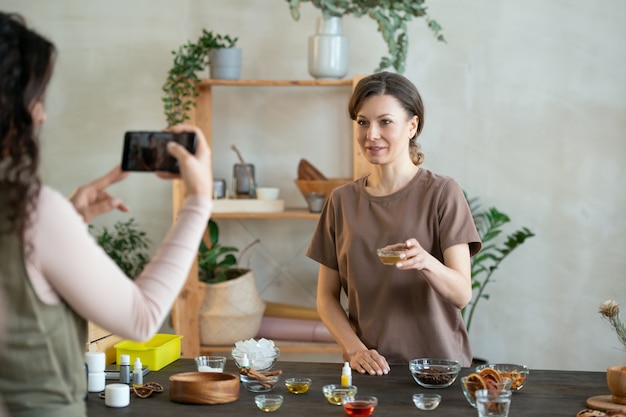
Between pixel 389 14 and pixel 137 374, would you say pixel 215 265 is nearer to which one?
pixel 389 14

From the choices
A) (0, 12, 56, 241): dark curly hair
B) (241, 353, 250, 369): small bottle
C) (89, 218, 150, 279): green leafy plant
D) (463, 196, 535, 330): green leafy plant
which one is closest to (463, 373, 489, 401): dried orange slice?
(241, 353, 250, 369): small bottle

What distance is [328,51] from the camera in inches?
175

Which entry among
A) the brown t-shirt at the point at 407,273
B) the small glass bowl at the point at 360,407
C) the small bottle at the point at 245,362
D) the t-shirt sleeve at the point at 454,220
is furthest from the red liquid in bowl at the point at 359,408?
the t-shirt sleeve at the point at 454,220

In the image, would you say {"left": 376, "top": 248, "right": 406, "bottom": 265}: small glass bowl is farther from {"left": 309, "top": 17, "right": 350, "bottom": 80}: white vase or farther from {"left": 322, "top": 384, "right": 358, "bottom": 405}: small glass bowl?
{"left": 309, "top": 17, "right": 350, "bottom": 80}: white vase

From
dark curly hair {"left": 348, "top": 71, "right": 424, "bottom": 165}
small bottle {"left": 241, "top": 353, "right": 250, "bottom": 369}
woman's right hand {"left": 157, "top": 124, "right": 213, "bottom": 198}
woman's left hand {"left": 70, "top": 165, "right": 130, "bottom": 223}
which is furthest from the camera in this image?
dark curly hair {"left": 348, "top": 71, "right": 424, "bottom": 165}

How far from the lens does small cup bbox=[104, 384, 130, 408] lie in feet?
7.89

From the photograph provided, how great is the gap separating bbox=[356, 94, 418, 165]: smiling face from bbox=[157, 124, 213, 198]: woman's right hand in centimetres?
128

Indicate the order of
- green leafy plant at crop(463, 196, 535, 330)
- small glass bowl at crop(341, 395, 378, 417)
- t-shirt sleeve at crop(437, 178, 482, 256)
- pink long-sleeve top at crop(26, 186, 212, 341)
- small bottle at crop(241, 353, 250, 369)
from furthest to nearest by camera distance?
green leafy plant at crop(463, 196, 535, 330) → t-shirt sleeve at crop(437, 178, 482, 256) → small bottle at crop(241, 353, 250, 369) → small glass bowl at crop(341, 395, 378, 417) → pink long-sleeve top at crop(26, 186, 212, 341)

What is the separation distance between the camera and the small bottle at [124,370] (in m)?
2.64

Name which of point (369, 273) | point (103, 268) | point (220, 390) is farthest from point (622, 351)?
point (103, 268)

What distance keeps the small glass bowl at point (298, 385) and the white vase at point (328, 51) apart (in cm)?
224

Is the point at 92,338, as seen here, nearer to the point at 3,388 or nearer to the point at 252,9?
the point at 3,388

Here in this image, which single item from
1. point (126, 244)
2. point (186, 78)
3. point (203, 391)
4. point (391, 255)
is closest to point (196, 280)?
point (126, 244)

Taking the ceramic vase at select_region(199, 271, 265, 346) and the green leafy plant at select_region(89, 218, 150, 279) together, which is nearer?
the ceramic vase at select_region(199, 271, 265, 346)
